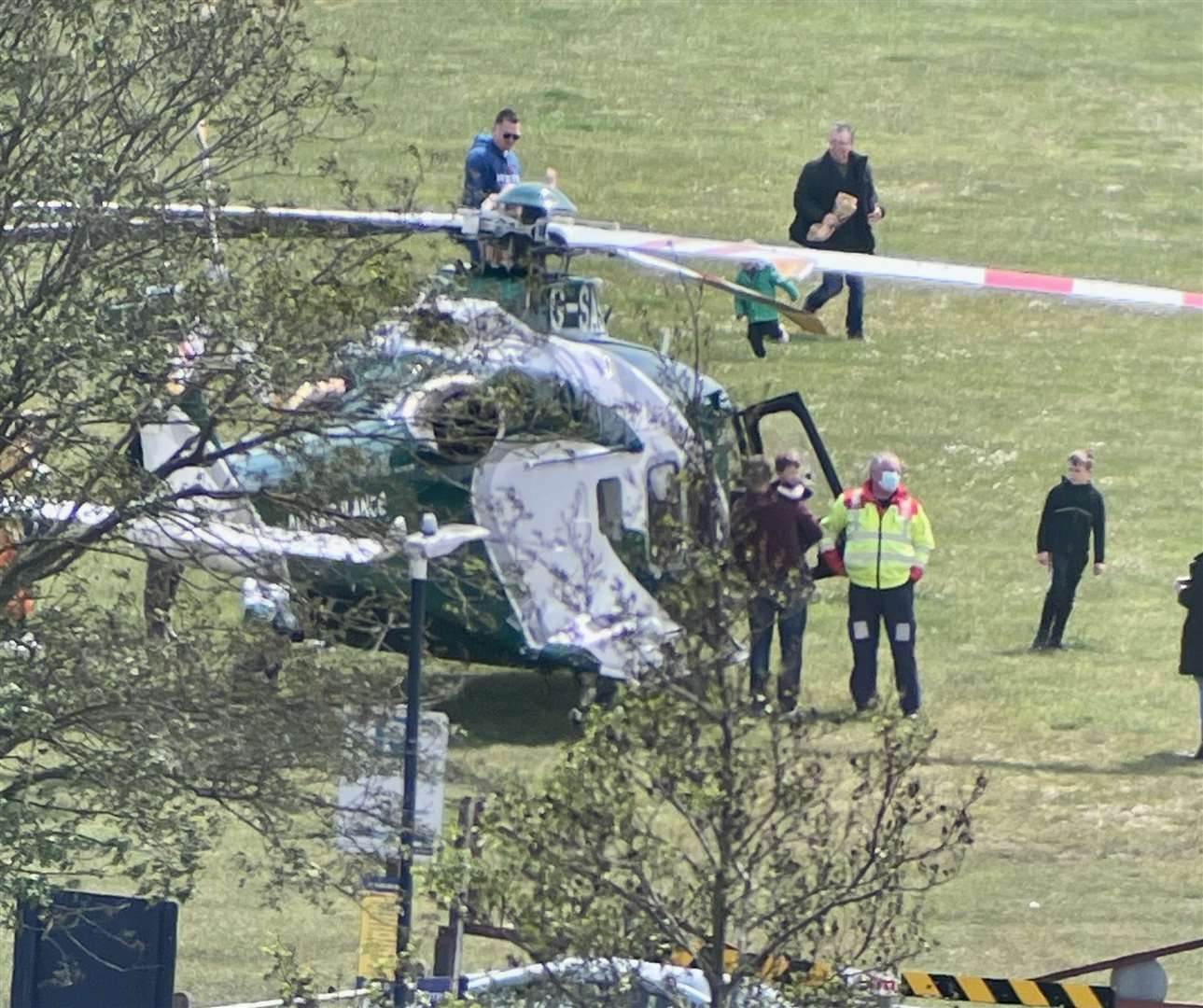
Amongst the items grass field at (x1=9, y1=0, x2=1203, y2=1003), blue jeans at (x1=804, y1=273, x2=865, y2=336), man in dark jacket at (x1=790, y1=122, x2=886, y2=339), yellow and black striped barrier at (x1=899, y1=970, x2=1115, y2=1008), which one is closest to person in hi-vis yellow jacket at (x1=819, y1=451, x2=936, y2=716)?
grass field at (x1=9, y1=0, x2=1203, y2=1003)

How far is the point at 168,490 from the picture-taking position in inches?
449

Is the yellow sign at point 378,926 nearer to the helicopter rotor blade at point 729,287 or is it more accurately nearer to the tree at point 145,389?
the tree at point 145,389

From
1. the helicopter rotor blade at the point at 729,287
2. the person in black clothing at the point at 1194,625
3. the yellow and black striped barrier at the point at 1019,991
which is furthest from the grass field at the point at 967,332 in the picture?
the yellow and black striped barrier at the point at 1019,991

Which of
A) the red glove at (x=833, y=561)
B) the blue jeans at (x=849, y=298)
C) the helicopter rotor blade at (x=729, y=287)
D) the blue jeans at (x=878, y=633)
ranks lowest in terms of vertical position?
the blue jeans at (x=878, y=633)

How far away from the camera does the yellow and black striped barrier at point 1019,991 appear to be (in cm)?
1101

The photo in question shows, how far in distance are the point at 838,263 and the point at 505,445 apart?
6.77 feet

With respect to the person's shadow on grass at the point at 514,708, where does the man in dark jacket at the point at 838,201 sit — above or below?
above

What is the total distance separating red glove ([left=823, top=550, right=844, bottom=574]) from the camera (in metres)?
17.7

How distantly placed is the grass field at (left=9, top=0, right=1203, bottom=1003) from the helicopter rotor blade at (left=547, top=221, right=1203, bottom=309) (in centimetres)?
92

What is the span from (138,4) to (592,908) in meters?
5.08

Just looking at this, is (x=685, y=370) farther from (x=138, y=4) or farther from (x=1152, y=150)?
(x=1152, y=150)

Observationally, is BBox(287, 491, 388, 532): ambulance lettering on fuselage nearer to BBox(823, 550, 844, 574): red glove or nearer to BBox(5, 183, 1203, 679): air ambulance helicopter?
BBox(5, 183, 1203, 679): air ambulance helicopter

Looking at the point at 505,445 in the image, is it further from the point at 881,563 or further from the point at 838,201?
the point at 838,201

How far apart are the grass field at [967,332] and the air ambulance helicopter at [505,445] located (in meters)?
0.70
